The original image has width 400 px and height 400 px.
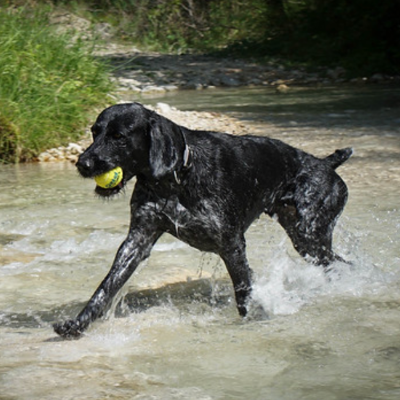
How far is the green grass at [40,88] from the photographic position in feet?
34.7

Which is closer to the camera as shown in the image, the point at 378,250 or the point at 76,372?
the point at 76,372

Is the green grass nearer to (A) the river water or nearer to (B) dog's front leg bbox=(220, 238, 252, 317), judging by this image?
(A) the river water

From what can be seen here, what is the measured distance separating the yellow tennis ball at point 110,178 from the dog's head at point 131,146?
32mm

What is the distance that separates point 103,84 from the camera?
1201 centimetres

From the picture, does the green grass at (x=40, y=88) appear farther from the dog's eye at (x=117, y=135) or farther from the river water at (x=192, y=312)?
the dog's eye at (x=117, y=135)

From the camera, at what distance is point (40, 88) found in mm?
10938

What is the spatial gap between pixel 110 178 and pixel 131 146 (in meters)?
0.22

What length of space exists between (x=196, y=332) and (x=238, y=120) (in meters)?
8.72

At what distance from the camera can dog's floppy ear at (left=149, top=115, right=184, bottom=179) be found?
4746mm

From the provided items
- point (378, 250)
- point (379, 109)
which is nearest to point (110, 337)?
point (378, 250)

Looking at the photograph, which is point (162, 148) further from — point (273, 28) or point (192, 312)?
point (273, 28)

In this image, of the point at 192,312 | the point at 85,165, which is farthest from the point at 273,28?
the point at 85,165

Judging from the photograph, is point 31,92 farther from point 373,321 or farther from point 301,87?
point 301,87

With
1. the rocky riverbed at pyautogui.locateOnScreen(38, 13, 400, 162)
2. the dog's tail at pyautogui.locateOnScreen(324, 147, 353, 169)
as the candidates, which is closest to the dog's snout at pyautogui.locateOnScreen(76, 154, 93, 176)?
the dog's tail at pyautogui.locateOnScreen(324, 147, 353, 169)
